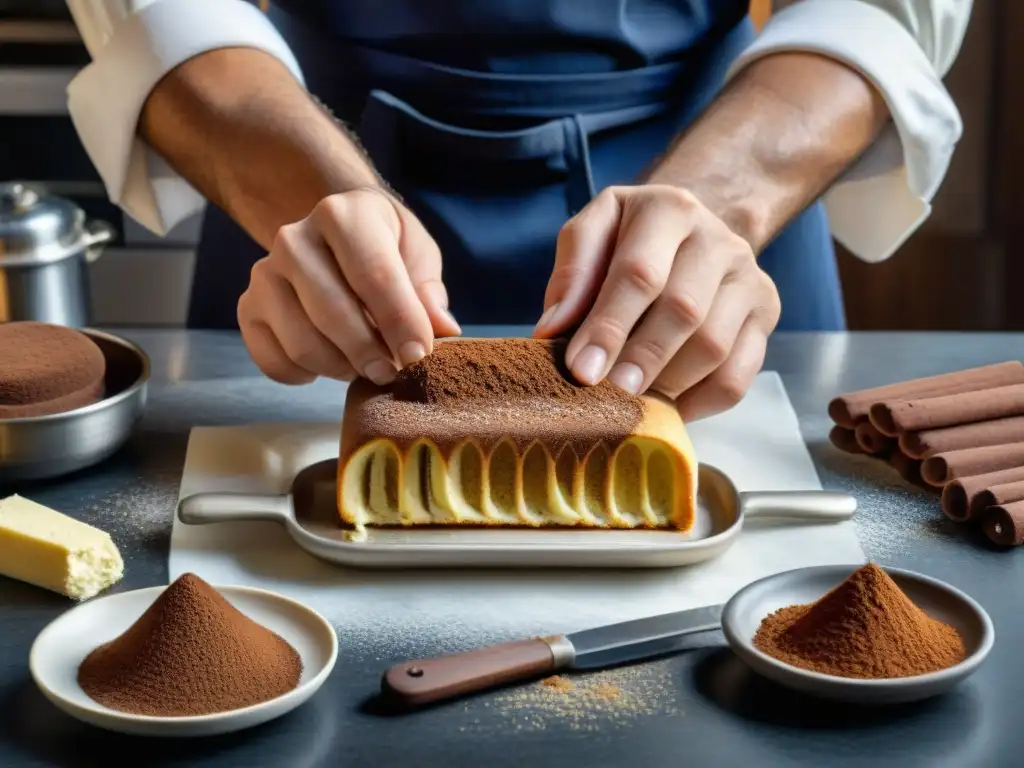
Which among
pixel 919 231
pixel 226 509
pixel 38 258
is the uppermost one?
pixel 226 509

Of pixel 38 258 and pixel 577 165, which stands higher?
pixel 577 165

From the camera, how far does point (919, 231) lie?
113 inches

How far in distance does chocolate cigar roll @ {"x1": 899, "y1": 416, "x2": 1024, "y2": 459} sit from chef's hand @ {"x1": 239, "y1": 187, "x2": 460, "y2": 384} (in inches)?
17.1

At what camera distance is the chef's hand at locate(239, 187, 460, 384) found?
114 centimetres

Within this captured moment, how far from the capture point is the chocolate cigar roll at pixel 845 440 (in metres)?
1.27

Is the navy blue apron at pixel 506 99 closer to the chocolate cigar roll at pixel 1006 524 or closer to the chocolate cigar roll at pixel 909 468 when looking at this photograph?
the chocolate cigar roll at pixel 909 468

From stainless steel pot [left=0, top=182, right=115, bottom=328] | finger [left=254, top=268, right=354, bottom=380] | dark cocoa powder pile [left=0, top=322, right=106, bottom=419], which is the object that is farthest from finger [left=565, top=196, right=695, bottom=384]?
stainless steel pot [left=0, top=182, right=115, bottom=328]

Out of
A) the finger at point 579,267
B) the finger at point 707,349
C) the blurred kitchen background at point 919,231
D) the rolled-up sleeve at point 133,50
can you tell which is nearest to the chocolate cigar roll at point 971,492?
the finger at point 707,349

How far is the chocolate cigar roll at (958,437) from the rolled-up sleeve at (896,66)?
1.29 ft

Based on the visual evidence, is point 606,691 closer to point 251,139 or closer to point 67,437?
point 67,437

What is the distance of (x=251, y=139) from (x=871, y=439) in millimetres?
723

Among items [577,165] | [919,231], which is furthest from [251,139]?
[919,231]

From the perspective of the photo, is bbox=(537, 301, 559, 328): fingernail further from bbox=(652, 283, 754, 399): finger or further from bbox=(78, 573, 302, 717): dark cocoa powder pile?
bbox=(78, 573, 302, 717): dark cocoa powder pile

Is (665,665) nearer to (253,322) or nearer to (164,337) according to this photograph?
(253,322)
